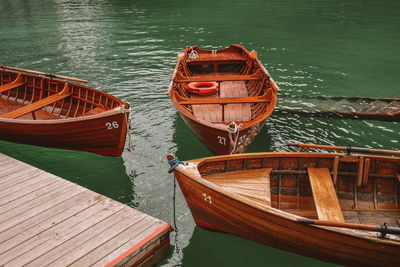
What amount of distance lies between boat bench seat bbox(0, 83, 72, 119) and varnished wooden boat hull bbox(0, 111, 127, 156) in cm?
46

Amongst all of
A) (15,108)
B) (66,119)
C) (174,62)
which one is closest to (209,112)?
(66,119)

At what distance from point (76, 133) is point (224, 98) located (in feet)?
13.7

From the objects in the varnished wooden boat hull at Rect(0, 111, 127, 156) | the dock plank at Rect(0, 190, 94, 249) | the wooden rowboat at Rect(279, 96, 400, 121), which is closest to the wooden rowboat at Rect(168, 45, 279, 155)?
the varnished wooden boat hull at Rect(0, 111, 127, 156)

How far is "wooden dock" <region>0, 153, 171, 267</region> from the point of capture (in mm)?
5270

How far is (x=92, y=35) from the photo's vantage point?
2362cm

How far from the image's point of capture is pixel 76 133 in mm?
8648

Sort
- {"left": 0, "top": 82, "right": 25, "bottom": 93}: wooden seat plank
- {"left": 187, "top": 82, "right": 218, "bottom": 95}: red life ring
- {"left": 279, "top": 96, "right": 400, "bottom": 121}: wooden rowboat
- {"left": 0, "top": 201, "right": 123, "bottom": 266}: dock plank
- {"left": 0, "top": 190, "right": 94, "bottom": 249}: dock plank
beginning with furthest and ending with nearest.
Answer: {"left": 279, "top": 96, "right": 400, "bottom": 121}: wooden rowboat → {"left": 0, "top": 82, "right": 25, "bottom": 93}: wooden seat plank → {"left": 187, "top": 82, "right": 218, "bottom": 95}: red life ring → {"left": 0, "top": 190, "right": 94, "bottom": 249}: dock plank → {"left": 0, "top": 201, "right": 123, "bottom": 266}: dock plank

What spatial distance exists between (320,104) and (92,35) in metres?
17.8

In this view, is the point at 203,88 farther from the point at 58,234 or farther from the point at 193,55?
the point at 58,234

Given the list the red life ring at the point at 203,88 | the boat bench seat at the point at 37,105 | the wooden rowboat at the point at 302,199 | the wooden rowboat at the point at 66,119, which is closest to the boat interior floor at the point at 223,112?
the red life ring at the point at 203,88

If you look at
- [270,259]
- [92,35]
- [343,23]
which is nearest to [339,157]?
[270,259]

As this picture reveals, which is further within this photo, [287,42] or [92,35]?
[92,35]

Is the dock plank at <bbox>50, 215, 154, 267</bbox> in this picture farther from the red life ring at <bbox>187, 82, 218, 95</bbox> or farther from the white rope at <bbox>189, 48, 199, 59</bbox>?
the white rope at <bbox>189, 48, 199, 59</bbox>

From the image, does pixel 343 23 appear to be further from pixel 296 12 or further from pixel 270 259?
pixel 270 259
